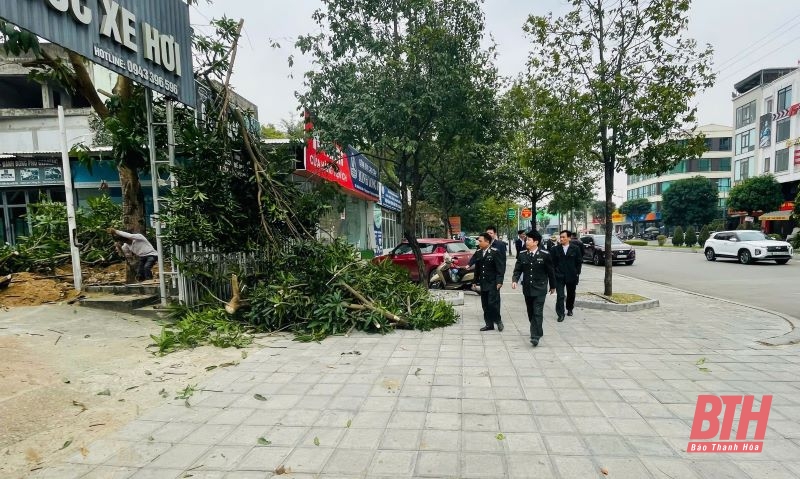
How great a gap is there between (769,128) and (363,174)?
4340cm

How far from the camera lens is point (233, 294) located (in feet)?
24.6

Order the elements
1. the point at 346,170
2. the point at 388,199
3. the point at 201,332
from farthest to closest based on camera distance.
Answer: the point at 388,199, the point at 346,170, the point at 201,332

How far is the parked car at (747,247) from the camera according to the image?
18.5m

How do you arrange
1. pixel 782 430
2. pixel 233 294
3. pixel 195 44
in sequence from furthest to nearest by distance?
pixel 195 44
pixel 233 294
pixel 782 430

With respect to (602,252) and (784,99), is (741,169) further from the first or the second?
(602,252)

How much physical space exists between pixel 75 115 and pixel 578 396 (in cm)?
2226

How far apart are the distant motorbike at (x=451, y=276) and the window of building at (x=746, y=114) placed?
47.8 metres

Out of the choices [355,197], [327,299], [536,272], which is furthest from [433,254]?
[355,197]

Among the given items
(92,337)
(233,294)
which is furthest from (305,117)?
(92,337)

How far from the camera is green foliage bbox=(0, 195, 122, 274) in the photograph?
9.33 m

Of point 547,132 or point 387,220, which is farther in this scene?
point 387,220

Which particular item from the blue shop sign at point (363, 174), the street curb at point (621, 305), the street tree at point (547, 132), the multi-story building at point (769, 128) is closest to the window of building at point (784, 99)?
the multi-story building at point (769, 128)

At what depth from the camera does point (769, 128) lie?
40.6m

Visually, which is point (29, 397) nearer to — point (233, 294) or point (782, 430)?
point (233, 294)
